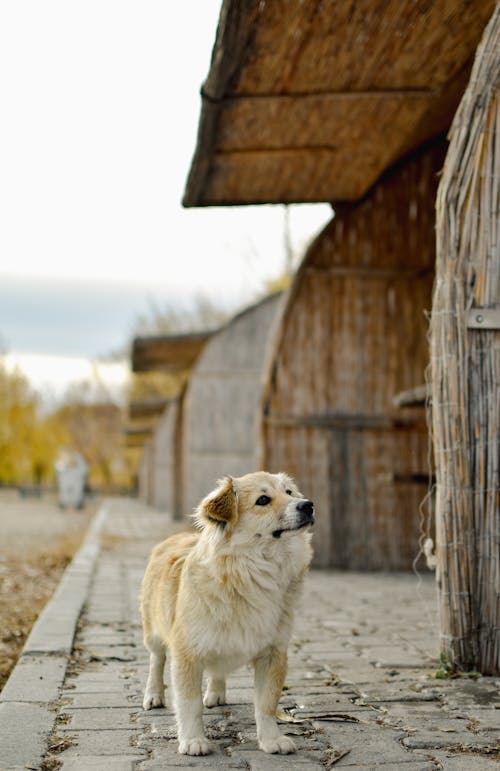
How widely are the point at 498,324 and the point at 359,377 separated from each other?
5.72 metres

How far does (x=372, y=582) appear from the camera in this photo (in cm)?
1024

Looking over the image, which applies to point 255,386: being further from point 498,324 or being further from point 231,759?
point 231,759

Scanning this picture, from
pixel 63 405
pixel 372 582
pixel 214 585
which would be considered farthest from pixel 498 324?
pixel 63 405

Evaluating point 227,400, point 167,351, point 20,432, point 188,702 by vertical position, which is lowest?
point 188,702

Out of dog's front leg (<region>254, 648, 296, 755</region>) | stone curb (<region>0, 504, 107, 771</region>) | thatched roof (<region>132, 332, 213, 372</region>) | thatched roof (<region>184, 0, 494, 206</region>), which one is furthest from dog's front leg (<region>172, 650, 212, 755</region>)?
thatched roof (<region>132, 332, 213, 372</region>)

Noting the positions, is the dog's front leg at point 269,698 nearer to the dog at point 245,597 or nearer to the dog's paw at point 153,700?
the dog at point 245,597

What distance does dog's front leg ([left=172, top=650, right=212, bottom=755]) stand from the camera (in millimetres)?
4078

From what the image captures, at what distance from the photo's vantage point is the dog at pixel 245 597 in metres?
4.14

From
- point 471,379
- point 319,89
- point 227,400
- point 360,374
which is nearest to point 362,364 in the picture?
point 360,374

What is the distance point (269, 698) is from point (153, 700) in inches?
36.4

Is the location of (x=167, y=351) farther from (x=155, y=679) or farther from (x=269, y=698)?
(x=269, y=698)

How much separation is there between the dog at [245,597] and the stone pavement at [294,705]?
8.7 inches

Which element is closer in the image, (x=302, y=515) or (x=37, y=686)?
(x=302, y=515)

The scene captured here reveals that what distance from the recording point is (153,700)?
16.0ft
